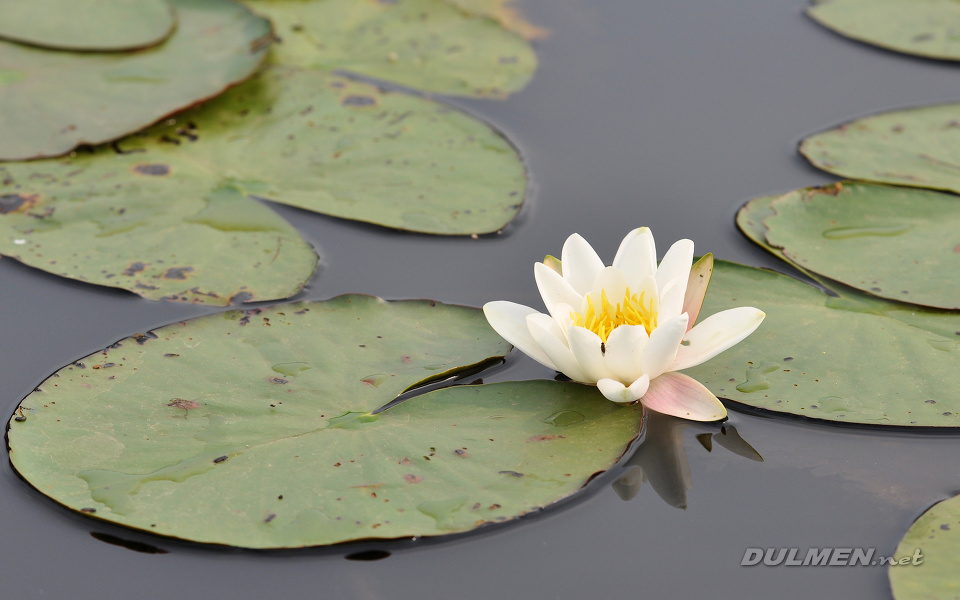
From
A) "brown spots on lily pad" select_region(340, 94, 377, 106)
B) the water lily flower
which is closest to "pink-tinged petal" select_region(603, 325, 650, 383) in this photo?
the water lily flower

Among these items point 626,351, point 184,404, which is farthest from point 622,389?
point 184,404

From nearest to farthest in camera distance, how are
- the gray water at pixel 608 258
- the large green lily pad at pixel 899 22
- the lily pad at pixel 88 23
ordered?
Answer: 1. the gray water at pixel 608 258
2. the lily pad at pixel 88 23
3. the large green lily pad at pixel 899 22

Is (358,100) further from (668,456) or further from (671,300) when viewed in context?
(668,456)

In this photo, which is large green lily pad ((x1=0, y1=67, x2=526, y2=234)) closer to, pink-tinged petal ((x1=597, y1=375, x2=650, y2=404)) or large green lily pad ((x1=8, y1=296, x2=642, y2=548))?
large green lily pad ((x1=8, y1=296, x2=642, y2=548))

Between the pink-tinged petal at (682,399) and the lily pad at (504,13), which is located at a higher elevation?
the lily pad at (504,13)

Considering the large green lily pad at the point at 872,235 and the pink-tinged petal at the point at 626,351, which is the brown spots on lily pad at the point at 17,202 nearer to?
the pink-tinged petal at the point at 626,351

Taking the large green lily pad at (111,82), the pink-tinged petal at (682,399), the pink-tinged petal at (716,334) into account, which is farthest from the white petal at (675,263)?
the large green lily pad at (111,82)
